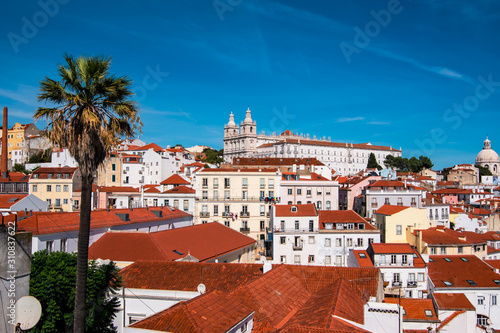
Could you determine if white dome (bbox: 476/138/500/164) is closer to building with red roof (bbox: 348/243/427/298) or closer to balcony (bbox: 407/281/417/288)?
building with red roof (bbox: 348/243/427/298)

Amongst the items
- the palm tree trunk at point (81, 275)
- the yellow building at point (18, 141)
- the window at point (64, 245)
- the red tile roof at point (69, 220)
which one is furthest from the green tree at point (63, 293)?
the yellow building at point (18, 141)

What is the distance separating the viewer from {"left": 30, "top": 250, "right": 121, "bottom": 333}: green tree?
1448 centimetres

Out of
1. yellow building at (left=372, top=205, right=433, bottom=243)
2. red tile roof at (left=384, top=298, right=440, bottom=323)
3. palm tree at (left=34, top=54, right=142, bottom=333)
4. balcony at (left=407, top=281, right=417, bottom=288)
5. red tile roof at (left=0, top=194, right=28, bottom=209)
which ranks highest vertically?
palm tree at (left=34, top=54, right=142, bottom=333)

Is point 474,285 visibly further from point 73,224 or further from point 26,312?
point 26,312

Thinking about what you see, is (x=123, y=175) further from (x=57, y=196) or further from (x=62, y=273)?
(x=62, y=273)

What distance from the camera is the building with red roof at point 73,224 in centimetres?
2761

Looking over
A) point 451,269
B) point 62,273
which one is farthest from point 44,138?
point 451,269

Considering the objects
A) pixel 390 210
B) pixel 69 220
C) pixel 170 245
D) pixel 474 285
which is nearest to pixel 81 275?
pixel 170 245

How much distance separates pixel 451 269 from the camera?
37.2 m

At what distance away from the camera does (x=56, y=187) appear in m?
59.5

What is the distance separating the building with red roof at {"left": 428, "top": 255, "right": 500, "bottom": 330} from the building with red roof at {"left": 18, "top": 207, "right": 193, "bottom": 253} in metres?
25.6

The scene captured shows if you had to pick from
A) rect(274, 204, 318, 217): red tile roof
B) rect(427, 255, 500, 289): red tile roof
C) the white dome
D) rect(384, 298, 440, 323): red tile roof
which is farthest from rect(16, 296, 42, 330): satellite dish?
the white dome

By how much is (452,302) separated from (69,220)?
28902 millimetres

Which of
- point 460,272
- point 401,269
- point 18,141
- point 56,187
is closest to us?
point 401,269
